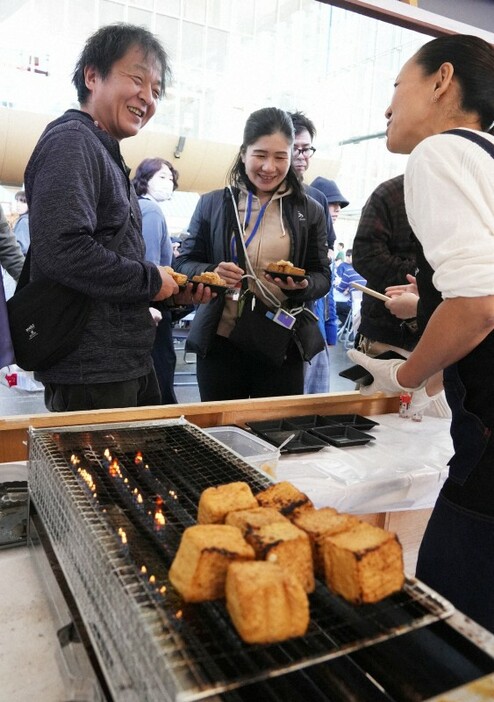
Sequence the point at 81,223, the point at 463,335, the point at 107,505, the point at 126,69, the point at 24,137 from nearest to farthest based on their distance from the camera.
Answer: the point at 107,505 < the point at 463,335 < the point at 81,223 < the point at 126,69 < the point at 24,137

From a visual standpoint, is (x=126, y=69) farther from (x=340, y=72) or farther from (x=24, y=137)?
(x=24, y=137)

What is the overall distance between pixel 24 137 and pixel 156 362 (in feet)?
21.6

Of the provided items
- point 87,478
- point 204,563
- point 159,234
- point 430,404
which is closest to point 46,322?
point 87,478

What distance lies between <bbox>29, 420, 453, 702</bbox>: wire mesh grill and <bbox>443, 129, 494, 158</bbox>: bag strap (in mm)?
718

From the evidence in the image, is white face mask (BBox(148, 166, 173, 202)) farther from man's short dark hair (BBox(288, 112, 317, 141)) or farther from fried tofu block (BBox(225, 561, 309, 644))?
fried tofu block (BBox(225, 561, 309, 644))

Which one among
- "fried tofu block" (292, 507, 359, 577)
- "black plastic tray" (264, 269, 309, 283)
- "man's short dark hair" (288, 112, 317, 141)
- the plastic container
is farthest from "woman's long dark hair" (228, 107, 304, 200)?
"fried tofu block" (292, 507, 359, 577)

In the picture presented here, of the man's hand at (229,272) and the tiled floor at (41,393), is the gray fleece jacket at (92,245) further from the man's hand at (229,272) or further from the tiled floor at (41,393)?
the tiled floor at (41,393)

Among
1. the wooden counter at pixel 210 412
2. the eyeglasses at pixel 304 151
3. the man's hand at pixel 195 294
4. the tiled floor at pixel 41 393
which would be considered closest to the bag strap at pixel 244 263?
the man's hand at pixel 195 294

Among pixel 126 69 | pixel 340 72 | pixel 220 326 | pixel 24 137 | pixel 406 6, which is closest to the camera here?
pixel 126 69

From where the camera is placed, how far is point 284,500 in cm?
81

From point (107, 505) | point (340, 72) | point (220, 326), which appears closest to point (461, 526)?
point (107, 505)

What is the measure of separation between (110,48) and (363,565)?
1607 millimetres

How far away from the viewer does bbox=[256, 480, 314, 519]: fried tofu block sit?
0.79 m

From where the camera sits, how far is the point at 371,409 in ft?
7.00
